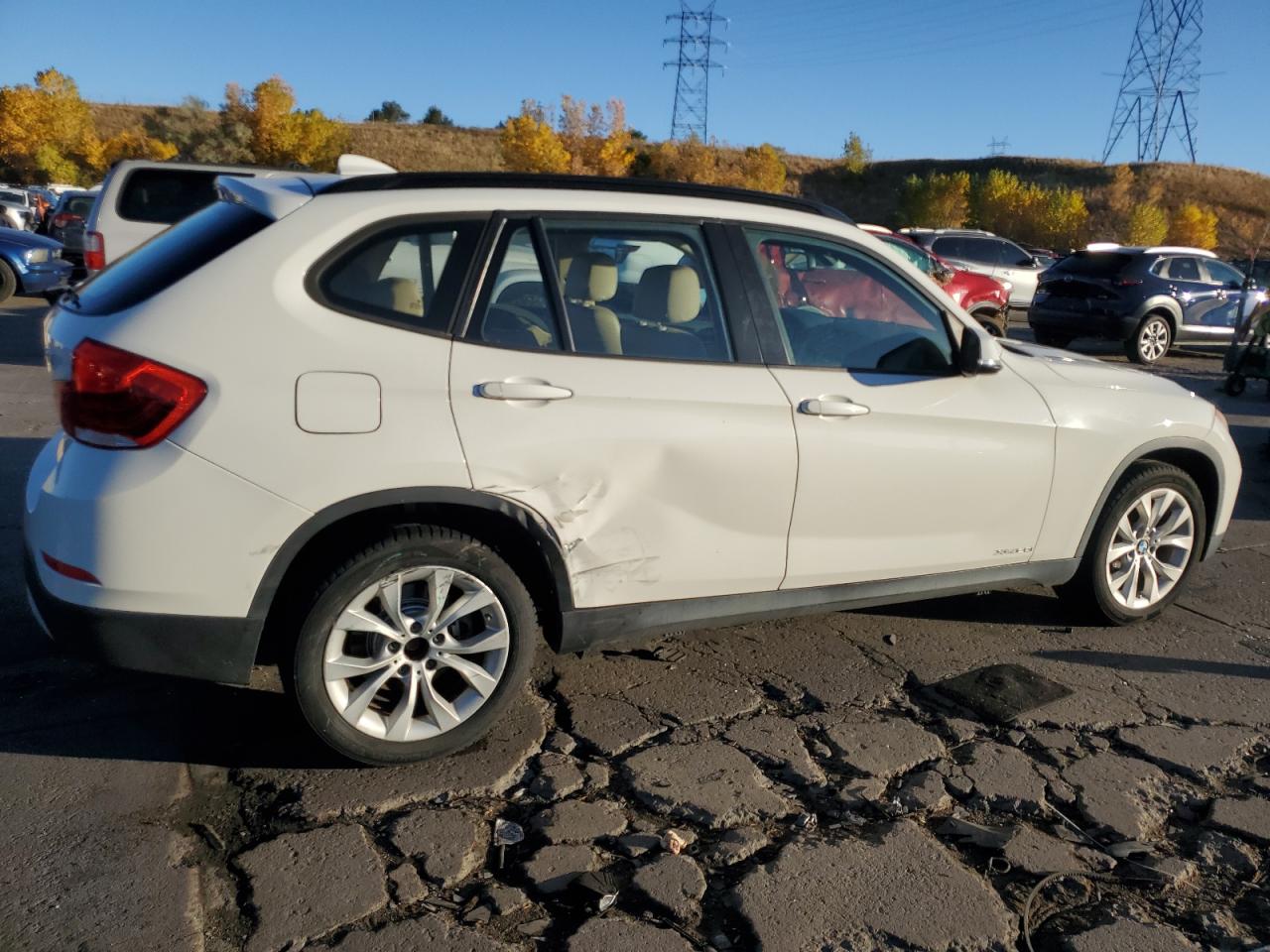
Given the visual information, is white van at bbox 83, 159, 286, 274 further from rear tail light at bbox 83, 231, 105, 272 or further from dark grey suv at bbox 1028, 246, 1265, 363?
dark grey suv at bbox 1028, 246, 1265, 363

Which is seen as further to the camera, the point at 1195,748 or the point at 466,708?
the point at 1195,748

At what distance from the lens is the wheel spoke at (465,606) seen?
10.7ft

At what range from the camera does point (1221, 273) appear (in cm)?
1617

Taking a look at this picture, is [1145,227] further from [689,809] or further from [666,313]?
[689,809]

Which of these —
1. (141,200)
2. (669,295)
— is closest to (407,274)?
(669,295)

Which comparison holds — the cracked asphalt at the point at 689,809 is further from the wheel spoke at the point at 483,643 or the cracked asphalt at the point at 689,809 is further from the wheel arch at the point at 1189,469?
the wheel arch at the point at 1189,469

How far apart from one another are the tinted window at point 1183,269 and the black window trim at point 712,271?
14.0 meters

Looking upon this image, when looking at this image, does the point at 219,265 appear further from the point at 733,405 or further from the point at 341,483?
the point at 733,405

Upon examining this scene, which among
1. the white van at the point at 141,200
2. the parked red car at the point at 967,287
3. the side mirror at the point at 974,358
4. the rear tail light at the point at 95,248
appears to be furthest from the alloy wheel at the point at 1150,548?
the rear tail light at the point at 95,248

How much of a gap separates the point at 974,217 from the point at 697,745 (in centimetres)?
6210

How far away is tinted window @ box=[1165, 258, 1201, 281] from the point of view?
50.8 feet

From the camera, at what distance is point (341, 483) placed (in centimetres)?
303

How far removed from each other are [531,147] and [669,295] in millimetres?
54303

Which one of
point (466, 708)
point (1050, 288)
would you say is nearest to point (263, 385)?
point (466, 708)
